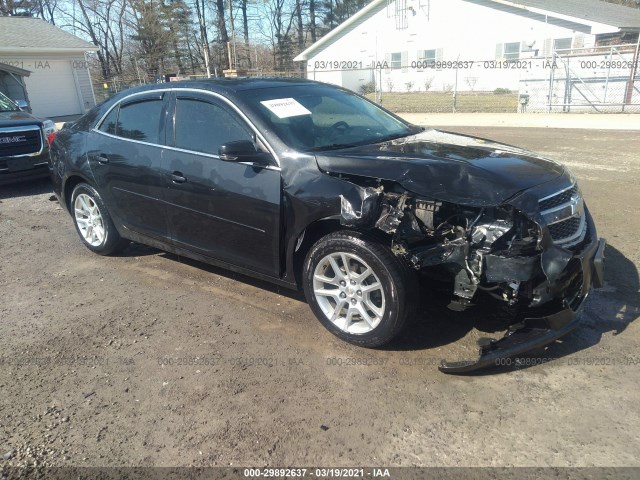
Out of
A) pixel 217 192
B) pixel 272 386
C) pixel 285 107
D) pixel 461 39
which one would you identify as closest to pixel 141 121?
pixel 217 192

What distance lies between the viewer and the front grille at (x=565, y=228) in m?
3.08

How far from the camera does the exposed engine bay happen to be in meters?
2.91

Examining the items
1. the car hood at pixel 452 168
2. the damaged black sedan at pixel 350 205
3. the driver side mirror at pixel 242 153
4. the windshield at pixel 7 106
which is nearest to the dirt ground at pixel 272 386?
the damaged black sedan at pixel 350 205

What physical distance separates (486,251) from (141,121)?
332cm

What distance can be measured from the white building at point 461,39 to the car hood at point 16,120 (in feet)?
57.4

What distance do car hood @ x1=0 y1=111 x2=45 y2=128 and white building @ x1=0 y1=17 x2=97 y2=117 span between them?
634 inches

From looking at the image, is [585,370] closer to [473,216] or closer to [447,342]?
[447,342]

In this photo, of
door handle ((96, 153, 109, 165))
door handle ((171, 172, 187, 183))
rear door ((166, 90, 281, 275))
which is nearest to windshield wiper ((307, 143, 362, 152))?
rear door ((166, 90, 281, 275))

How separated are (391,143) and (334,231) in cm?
95

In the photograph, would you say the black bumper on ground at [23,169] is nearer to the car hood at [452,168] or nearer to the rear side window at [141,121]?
the rear side window at [141,121]

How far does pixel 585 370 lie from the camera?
3104mm

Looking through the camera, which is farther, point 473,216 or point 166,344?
point 166,344

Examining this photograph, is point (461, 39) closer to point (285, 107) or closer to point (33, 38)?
point (33, 38)

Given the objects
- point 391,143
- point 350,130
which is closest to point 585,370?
point 391,143
